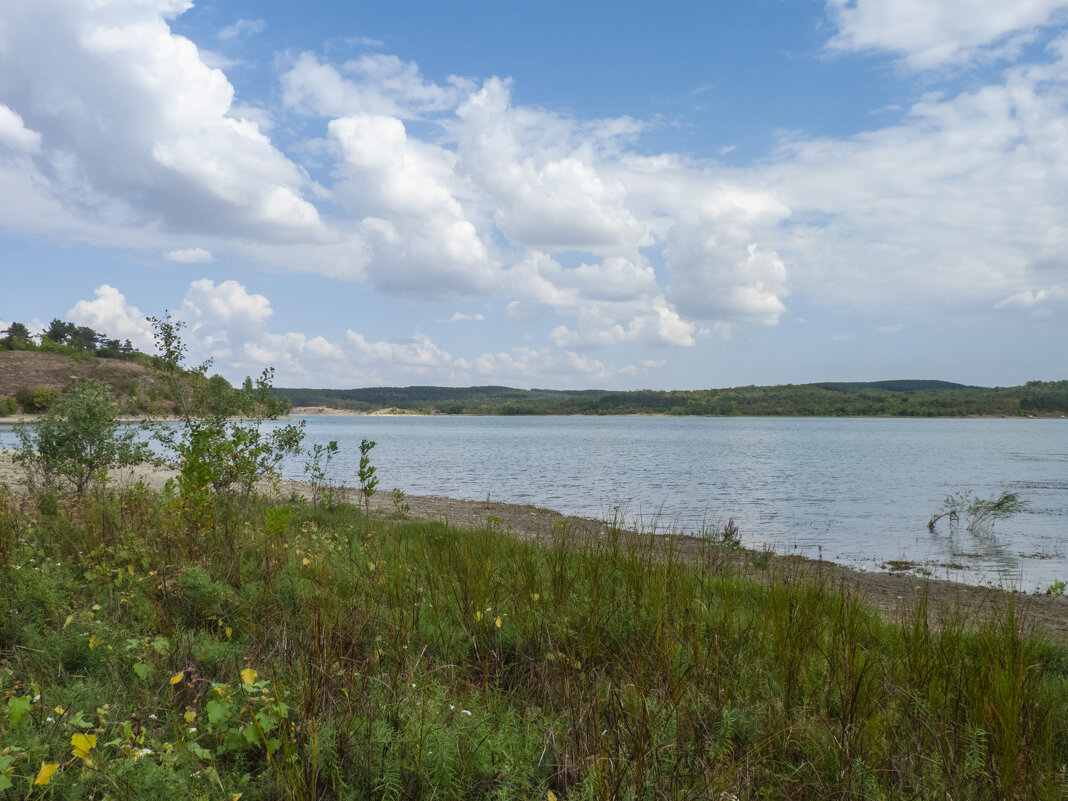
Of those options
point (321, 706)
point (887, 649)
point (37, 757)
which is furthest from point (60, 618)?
point (887, 649)

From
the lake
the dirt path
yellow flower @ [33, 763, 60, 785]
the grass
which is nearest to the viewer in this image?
yellow flower @ [33, 763, 60, 785]

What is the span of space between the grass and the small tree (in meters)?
6.38

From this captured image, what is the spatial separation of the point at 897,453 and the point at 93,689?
62005 millimetres

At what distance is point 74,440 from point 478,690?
37.5ft

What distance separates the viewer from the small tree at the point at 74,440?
37.9 feet

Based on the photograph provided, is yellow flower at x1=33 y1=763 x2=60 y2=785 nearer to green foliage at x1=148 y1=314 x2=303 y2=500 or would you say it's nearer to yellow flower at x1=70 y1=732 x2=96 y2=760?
yellow flower at x1=70 y1=732 x2=96 y2=760

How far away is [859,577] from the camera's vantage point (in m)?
11.6

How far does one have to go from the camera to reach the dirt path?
7.04m

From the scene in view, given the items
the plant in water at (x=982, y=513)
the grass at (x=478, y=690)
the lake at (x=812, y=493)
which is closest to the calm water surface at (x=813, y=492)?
the lake at (x=812, y=493)

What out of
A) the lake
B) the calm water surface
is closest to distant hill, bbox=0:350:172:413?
the lake

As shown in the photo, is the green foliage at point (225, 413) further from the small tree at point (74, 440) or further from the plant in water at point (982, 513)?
the plant in water at point (982, 513)

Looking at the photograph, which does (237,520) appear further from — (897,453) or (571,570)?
(897,453)

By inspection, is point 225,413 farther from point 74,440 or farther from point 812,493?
point 812,493

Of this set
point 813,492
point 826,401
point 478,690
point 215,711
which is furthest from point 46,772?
point 826,401
